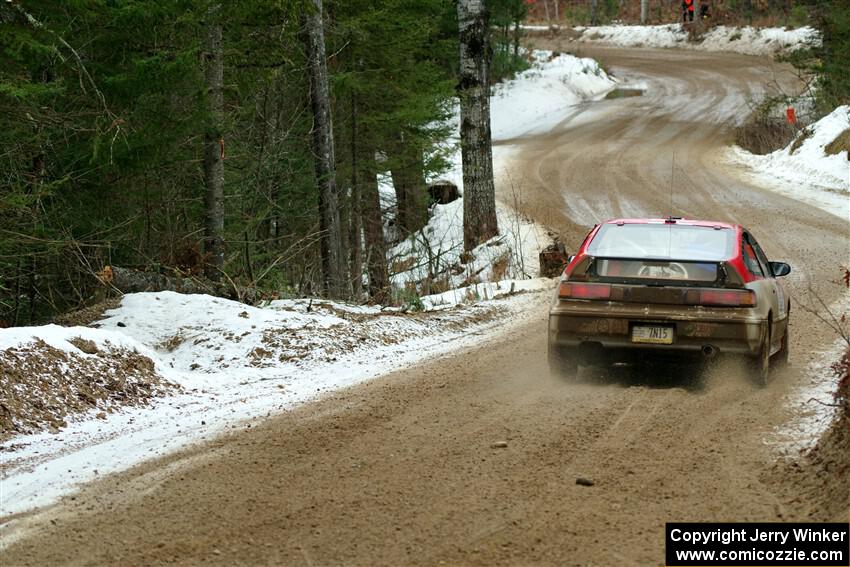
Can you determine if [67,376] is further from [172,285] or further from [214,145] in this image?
[214,145]

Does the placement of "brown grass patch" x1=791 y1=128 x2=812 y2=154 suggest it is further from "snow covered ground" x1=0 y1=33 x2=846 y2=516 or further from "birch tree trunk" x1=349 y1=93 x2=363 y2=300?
"snow covered ground" x1=0 y1=33 x2=846 y2=516

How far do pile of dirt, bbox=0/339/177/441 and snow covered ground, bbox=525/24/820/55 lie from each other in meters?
44.4

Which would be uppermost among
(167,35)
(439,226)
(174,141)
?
(167,35)

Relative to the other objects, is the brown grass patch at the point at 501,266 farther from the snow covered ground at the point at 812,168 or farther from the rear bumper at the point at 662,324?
the rear bumper at the point at 662,324

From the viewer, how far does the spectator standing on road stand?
198 feet

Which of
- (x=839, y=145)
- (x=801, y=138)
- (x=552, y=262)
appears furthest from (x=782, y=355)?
(x=801, y=138)

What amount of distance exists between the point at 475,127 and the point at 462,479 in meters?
15.0

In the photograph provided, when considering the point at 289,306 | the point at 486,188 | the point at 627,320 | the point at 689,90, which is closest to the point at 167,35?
the point at 289,306

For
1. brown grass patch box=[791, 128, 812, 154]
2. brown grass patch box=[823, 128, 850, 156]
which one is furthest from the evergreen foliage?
brown grass patch box=[791, 128, 812, 154]

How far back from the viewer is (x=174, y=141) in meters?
13.8

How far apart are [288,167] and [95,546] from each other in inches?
547

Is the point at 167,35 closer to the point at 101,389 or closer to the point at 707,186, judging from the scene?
the point at 101,389

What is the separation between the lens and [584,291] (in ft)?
30.7

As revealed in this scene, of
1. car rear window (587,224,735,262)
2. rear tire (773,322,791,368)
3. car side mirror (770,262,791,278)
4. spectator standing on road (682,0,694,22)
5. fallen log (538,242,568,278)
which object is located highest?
spectator standing on road (682,0,694,22)
